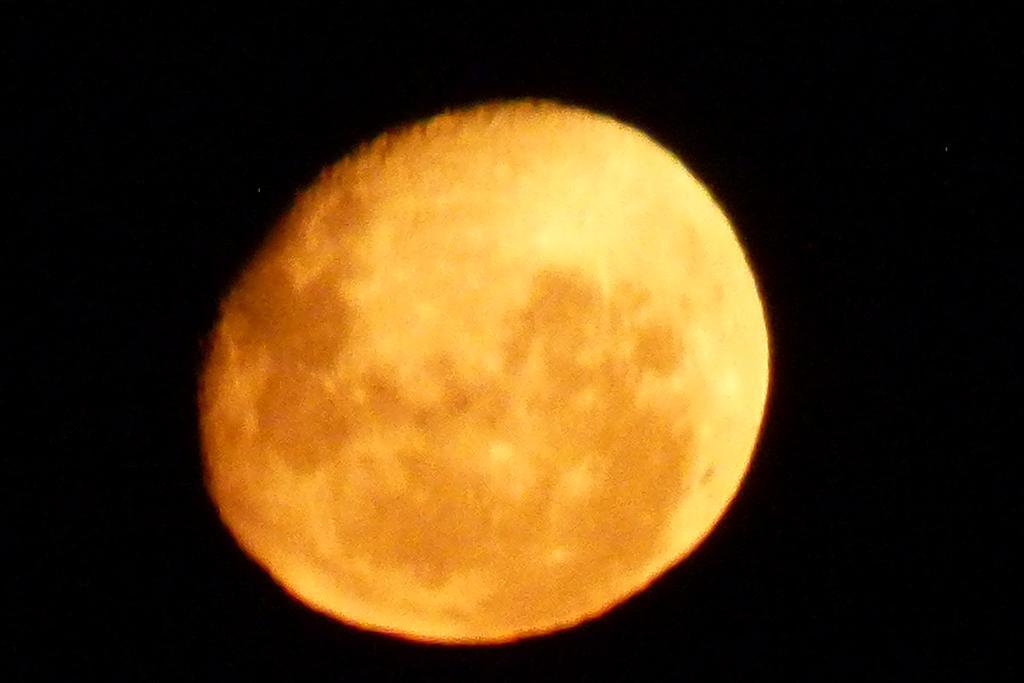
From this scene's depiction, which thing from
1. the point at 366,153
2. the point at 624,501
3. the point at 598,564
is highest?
the point at 366,153

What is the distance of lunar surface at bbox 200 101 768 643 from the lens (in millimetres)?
2342

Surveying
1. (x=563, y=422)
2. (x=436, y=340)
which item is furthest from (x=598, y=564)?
(x=436, y=340)

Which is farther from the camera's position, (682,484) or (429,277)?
(682,484)

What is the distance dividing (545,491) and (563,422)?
0.21 meters

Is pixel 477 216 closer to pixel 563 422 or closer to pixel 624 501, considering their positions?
pixel 563 422

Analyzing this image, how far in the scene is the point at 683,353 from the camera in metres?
2.54

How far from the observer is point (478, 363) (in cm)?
237

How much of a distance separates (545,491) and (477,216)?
0.76 metres

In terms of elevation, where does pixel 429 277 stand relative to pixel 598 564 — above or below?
above

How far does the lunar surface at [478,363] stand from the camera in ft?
7.68

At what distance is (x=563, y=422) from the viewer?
2445mm

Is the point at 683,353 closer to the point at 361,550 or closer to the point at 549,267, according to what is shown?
the point at 549,267

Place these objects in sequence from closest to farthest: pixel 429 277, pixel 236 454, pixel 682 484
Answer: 1. pixel 429 277
2. pixel 236 454
3. pixel 682 484

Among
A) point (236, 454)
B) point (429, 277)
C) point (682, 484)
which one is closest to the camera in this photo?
point (429, 277)
